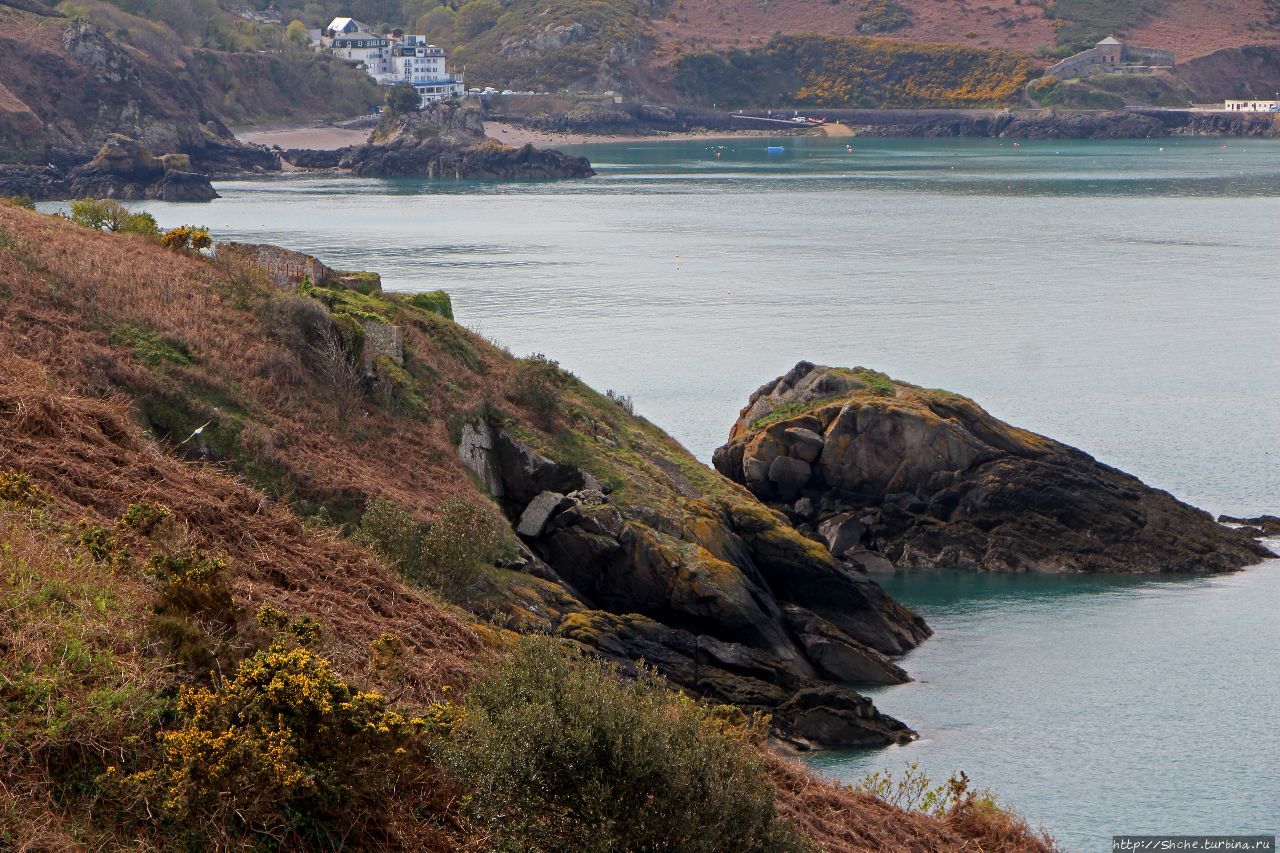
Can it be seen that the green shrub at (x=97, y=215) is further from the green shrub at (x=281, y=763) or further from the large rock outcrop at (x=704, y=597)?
the green shrub at (x=281, y=763)

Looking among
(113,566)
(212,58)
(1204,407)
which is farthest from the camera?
(212,58)

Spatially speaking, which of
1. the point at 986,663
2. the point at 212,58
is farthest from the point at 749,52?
the point at 986,663

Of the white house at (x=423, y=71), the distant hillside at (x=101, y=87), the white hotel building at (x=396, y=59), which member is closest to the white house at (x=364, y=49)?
the white hotel building at (x=396, y=59)

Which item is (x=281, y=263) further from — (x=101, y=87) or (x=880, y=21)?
(x=880, y=21)

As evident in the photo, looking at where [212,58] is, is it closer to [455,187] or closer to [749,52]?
[455,187]

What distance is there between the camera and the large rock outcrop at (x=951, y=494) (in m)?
30.7

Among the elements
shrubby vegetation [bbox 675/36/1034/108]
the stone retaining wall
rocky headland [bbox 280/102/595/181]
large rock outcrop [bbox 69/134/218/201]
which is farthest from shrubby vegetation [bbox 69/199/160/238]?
shrubby vegetation [bbox 675/36/1034/108]

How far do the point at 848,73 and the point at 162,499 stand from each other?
184539 millimetres

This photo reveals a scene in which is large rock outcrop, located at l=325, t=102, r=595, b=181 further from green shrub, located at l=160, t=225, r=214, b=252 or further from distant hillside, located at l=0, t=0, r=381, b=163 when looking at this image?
green shrub, located at l=160, t=225, r=214, b=252

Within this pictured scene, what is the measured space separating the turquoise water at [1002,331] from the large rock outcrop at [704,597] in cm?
98

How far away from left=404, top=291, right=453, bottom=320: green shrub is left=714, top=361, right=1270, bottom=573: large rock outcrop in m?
7.94

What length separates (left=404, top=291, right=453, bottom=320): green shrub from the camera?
28891 millimetres

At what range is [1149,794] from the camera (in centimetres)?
1953

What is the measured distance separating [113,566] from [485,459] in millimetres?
13448
